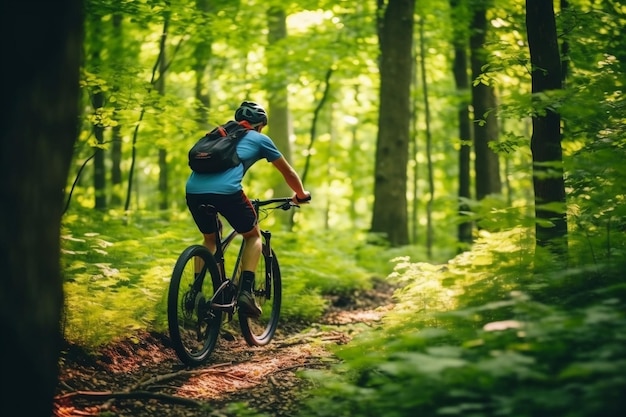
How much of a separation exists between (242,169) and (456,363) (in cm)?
334

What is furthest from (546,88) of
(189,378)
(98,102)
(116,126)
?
(98,102)

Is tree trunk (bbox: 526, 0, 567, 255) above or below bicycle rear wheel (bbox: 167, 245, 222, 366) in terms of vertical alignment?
above

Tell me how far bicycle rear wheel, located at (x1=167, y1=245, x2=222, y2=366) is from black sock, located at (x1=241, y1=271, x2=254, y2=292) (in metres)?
0.35

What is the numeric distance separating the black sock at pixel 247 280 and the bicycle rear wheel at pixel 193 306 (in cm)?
35

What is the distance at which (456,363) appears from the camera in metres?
2.92

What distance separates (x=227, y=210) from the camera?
5.74 m

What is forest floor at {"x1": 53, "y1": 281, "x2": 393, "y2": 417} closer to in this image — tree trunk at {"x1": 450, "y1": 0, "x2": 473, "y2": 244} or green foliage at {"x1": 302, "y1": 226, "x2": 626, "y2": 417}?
green foliage at {"x1": 302, "y1": 226, "x2": 626, "y2": 417}

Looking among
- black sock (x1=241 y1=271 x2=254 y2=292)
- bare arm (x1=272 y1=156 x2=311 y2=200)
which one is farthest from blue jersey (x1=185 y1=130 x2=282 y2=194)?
black sock (x1=241 y1=271 x2=254 y2=292)

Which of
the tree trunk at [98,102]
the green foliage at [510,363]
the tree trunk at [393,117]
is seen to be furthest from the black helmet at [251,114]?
the tree trunk at [393,117]

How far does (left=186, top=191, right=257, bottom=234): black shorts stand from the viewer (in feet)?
18.4

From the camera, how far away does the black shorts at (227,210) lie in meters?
5.62

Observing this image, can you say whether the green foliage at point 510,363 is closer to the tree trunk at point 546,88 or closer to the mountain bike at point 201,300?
the tree trunk at point 546,88

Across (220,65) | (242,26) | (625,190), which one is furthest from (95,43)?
(625,190)

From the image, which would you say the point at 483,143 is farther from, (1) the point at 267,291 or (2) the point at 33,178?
(2) the point at 33,178
